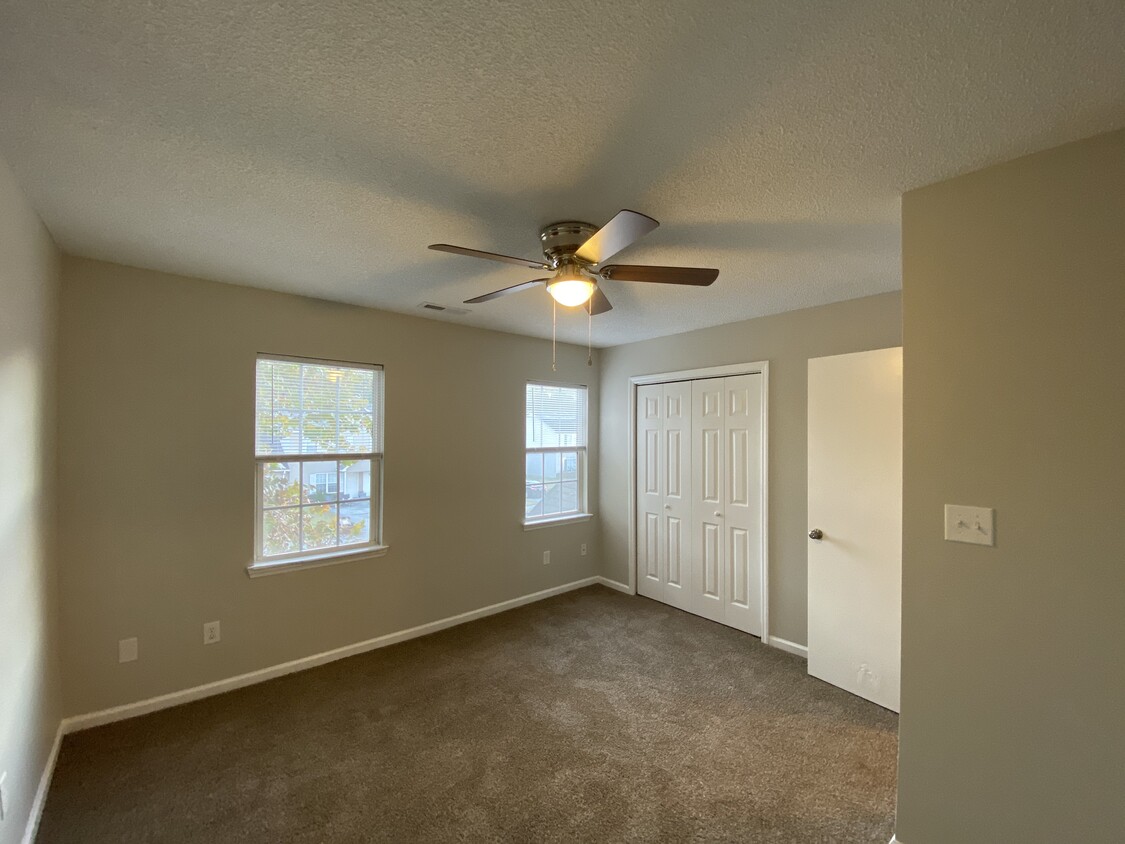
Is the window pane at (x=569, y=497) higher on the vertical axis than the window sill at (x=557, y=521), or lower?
higher

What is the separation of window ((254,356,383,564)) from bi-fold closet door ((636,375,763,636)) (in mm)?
2323

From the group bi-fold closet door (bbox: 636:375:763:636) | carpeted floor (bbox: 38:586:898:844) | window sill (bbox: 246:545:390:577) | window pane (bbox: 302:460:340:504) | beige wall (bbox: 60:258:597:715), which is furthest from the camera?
bi-fold closet door (bbox: 636:375:763:636)

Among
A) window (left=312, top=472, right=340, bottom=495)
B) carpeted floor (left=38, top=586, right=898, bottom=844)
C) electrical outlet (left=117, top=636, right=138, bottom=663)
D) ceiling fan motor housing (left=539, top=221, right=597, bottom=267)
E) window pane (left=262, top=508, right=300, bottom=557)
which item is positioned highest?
ceiling fan motor housing (left=539, top=221, right=597, bottom=267)

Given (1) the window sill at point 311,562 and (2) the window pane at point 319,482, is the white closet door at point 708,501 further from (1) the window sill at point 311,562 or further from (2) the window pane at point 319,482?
(2) the window pane at point 319,482

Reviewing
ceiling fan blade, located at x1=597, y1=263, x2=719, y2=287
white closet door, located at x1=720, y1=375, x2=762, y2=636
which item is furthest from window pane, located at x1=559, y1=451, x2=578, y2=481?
ceiling fan blade, located at x1=597, y1=263, x2=719, y2=287

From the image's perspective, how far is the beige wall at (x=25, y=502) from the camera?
1607mm

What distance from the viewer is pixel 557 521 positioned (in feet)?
14.9

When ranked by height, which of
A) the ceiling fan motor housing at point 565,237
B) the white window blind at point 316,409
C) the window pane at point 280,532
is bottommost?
the window pane at point 280,532

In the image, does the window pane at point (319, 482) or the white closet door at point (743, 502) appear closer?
the window pane at point (319, 482)

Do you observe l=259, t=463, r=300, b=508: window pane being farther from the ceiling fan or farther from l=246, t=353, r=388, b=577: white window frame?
the ceiling fan

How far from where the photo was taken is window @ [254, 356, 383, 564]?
3.05 meters

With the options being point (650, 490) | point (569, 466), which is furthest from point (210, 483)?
point (650, 490)

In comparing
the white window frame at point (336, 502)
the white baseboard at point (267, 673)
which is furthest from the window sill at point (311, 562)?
the white baseboard at point (267, 673)

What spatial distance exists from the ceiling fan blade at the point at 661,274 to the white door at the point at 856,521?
5.21 feet
